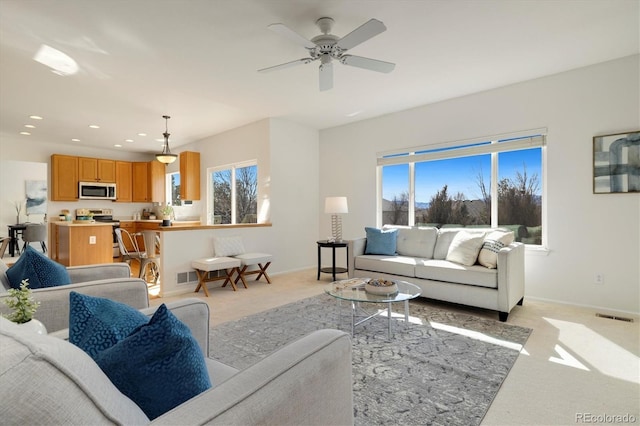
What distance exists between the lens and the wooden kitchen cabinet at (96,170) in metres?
7.06

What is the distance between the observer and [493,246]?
11.0 ft

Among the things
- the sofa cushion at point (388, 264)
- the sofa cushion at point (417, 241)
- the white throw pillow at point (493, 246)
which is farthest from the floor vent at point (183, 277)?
the white throw pillow at point (493, 246)

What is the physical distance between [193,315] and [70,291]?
73 cm

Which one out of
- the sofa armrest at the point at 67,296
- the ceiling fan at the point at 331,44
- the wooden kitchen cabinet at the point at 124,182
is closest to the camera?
the sofa armrest at the point at 67,296

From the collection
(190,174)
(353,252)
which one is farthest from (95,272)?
(190,174)

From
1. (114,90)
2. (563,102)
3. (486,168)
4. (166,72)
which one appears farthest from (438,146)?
(114,90)

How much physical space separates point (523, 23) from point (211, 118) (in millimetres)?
4475

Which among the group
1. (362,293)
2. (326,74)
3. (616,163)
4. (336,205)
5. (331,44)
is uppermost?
(331,44)

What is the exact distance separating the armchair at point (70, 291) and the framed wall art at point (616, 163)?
4.48 meters

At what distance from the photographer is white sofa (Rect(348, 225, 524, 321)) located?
3.11 meters

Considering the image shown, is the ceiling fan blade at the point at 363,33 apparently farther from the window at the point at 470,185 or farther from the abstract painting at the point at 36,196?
the abstract painting at the point at 36,196

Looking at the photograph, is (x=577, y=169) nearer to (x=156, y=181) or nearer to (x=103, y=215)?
(x=156, y=181)

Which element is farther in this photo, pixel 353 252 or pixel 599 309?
pixel 353 252

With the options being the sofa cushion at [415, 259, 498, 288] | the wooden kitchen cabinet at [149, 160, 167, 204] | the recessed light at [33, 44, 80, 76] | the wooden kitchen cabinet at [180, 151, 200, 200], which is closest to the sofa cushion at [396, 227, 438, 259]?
the sofa cushion at [415, 259, 498, 288]
